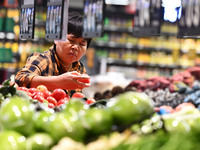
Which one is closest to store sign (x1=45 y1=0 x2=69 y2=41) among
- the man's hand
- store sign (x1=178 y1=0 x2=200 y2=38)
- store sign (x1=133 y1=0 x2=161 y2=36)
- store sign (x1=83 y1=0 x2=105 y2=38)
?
store sign (x1=83 y1=0 x2=105 y2=38)

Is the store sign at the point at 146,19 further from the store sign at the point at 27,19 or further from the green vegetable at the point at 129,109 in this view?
the green vegetable at the point at 129,109

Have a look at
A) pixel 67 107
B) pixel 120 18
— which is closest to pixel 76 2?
pixel 120 18

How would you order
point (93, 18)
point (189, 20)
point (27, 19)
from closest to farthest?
1. point (93, 18)
2. point (189, 20)
3. point (27, 19)

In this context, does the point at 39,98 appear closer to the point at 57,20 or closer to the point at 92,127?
the point at 57,20

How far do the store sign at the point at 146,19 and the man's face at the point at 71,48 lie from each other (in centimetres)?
68

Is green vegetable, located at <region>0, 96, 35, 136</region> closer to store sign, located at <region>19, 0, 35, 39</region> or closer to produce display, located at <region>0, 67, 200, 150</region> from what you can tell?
produce display, located at <region>0, 67, 200, 150</region>

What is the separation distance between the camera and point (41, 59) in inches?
134

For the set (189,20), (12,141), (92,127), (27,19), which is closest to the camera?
(12,141)

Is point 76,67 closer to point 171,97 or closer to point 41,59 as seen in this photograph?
point 41,59

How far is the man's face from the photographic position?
3.38 m

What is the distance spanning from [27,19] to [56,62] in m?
0.65

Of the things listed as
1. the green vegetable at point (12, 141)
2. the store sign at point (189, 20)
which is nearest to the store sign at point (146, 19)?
the store sign at point (189, 20)


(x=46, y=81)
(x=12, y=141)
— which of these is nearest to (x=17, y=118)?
(x=12, y=141)

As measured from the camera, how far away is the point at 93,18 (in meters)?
2.53
